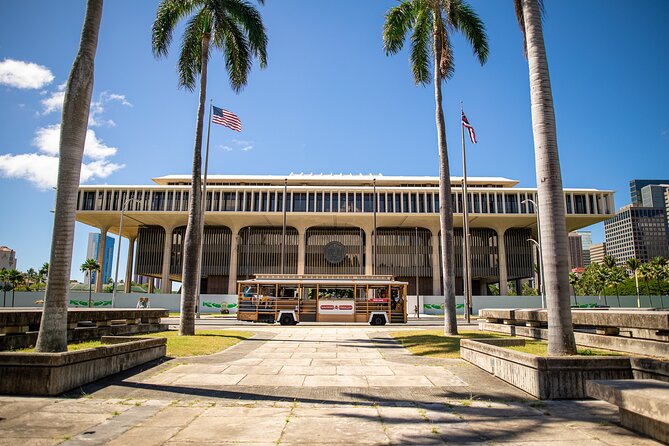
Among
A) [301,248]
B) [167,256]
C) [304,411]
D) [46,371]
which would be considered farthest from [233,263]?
[304,411]

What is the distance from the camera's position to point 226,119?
29797 millimetres

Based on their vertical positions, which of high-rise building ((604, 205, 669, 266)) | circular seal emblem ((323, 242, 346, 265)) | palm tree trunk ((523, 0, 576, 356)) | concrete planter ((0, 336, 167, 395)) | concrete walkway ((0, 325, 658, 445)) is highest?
high-rise building ((604, 205, 669, 266))

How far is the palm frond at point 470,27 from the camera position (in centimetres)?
1964

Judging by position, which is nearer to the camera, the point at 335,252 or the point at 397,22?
the point at 397,22

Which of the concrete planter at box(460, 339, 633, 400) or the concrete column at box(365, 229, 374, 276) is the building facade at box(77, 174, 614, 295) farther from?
the concrete planter at box(460, 339, 633, 400)

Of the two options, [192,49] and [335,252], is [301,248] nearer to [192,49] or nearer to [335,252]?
[335,252]

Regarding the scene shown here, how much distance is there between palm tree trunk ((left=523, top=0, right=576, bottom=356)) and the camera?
27.2 feet

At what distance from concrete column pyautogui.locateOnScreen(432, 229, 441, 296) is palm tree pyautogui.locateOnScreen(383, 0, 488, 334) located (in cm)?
4188

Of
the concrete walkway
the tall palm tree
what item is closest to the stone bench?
the concrete walkway

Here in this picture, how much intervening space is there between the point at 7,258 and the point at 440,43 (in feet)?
552

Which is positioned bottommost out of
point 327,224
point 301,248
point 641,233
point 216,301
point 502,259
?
point 216,301

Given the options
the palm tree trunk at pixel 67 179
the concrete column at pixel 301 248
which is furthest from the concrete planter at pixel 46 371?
the concrete column at pixel 301 248

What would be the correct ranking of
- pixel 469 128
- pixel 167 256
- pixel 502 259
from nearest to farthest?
pixel 469 128, pixel 167 256, pixel 502 259

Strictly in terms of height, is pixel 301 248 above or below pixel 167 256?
above
